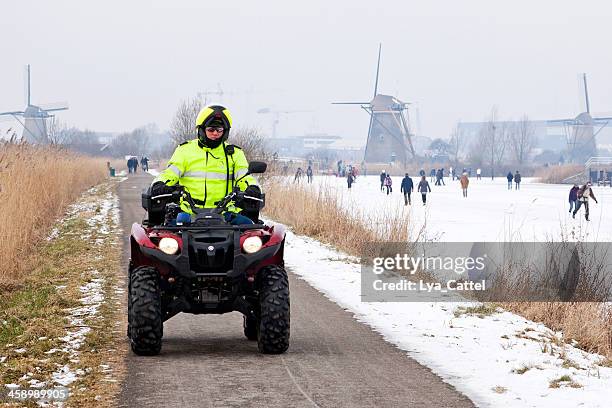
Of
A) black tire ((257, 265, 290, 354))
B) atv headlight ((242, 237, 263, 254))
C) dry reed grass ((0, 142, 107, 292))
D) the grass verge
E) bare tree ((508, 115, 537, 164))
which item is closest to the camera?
the grass verge

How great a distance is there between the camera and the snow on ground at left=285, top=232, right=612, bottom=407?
7.64 meters

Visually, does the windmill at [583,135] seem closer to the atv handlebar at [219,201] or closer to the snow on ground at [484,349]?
the snow on ground at [484,349]

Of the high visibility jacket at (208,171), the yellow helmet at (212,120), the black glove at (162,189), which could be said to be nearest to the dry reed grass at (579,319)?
the high visibility jacket at (208,171)

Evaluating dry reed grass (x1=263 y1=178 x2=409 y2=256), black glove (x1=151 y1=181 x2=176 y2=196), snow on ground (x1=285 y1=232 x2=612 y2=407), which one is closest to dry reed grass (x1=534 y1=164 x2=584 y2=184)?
dry reed grass (x1=263 y1=178 x2=409 y2=256)

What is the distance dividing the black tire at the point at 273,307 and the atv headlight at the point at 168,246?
31.6 inches

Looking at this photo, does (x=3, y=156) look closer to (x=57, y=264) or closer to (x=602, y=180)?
(x=57, y=264)

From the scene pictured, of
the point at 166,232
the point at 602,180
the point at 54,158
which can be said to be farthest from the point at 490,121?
the point at 166,232

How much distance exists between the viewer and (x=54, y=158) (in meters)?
31.1

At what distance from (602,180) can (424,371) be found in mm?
91675

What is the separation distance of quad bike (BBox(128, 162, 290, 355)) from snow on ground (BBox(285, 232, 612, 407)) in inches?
55.4

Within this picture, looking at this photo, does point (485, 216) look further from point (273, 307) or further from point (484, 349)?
point (273, 307)

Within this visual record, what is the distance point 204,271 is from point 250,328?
141cm

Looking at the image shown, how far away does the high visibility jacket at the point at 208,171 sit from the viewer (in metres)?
9.16

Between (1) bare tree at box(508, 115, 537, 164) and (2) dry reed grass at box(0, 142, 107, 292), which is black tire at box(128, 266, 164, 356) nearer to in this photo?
(2) dry reed grass at box(0, 142, 107, 292)
